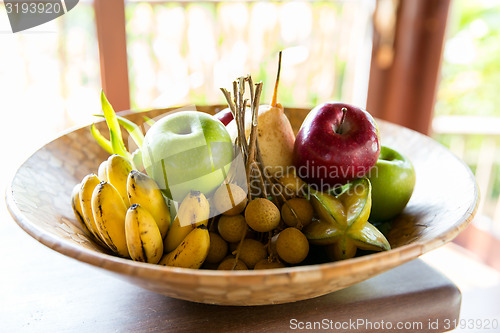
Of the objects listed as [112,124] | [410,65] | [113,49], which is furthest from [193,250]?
[410,65]

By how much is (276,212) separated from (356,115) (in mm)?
217

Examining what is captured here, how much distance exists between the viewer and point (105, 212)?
49 cm

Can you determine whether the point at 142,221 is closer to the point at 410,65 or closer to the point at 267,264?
the point at 267,264

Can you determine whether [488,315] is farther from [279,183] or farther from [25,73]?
[25,73]

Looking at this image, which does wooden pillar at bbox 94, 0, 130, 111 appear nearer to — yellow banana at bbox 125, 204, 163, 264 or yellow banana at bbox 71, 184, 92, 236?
yellow banana at bbox 71, 184, 92, 236

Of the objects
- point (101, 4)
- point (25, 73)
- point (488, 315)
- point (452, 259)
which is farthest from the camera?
point (25, 73)

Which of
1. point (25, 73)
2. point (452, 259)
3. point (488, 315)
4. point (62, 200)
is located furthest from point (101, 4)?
point (488, 315)

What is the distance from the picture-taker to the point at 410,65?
6.42 feet

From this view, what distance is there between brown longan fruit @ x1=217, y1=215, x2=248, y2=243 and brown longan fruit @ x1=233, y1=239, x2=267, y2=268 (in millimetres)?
13

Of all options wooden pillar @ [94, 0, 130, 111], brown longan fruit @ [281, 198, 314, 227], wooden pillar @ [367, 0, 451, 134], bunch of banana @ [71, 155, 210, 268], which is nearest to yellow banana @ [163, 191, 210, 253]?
bunch of banana @ [71, 155, 210, 268]

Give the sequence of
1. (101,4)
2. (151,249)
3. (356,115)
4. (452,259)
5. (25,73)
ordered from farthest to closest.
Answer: (25,73) → (101,4) → (452,259) → (356,115) → (151,249)

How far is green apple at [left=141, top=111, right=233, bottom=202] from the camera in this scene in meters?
0.53

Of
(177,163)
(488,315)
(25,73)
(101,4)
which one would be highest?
(101,4)

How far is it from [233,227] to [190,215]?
0.19 ft
